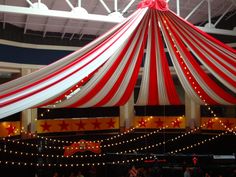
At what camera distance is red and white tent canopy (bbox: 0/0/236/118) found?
3546mm

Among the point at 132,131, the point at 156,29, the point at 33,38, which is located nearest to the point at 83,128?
the point at 132,131

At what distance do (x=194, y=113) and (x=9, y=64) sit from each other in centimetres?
574

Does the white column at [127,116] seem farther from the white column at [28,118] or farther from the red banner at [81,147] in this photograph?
the white column at [28,118]

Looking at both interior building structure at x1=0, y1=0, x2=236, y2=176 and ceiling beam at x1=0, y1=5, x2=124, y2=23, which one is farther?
interior building structure at x1=0, y1=0, x2=236, y2=176

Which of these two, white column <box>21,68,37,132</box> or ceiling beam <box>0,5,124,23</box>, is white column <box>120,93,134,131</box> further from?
ceiling beam <box>0,5,124,23</box>

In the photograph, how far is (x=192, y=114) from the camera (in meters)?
10.4

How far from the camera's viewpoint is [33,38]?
9.66 meters

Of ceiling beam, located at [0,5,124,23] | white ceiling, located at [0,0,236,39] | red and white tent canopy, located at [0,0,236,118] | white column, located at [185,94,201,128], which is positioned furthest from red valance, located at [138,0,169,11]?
white column, located at [185,94,201,128]

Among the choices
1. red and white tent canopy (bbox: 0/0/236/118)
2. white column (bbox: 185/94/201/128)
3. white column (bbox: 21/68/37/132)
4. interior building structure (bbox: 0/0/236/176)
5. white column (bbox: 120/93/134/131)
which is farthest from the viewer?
white column (bbox: 120/93/134/131)

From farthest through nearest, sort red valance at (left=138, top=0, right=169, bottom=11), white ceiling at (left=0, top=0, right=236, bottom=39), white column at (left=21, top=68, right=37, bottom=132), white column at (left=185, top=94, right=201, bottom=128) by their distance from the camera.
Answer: white column at (left=185, top=94, right=201, bottom=128) < white column at (left=21, top=68, right=37, bottom=132) < white ceiling at (left=0, top=0, right=236, bottom=39) < red valance at (left=138, top=0, right=169, bottom=11)

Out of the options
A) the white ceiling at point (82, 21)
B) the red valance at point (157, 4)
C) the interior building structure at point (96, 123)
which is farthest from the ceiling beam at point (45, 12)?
the red valance at point (157, 4)

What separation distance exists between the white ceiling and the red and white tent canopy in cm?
273

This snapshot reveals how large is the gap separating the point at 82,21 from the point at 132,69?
445cm

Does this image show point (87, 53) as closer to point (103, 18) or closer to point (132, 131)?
point (103, 18)
